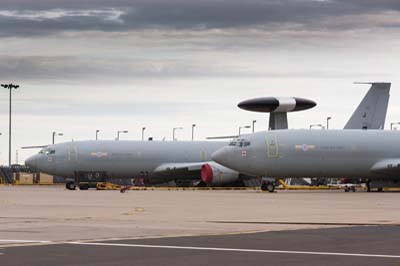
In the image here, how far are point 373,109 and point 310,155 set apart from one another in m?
34.4

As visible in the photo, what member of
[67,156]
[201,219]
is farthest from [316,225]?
[67,156]

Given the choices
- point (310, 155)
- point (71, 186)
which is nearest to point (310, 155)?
point (310, 155)

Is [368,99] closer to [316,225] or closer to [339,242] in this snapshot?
[316,225]

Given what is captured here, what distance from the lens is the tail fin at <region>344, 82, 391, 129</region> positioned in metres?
108

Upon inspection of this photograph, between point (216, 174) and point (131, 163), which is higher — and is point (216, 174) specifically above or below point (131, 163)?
below

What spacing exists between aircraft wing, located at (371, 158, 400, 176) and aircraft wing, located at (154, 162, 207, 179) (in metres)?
23.6

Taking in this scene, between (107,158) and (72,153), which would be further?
(107,158)

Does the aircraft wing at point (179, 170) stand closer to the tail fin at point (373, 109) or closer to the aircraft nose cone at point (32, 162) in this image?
the aircraft nose cone at point (32, 162)

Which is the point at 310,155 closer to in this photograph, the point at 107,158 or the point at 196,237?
the point at 107,158

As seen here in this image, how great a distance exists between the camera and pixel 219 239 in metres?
24.6

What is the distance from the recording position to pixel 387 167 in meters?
78.3

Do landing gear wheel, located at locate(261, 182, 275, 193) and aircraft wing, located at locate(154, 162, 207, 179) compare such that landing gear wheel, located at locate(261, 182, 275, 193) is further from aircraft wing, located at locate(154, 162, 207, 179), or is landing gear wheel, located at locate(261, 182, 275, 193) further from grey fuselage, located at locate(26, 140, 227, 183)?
grey fuselage, located at locate(26, 140, 227, 183)

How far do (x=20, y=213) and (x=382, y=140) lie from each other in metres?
47.3

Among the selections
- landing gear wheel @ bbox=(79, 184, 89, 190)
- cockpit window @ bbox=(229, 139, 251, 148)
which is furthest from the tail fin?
landing gear wheel @ bbox=(79, 184, 89, 190)
